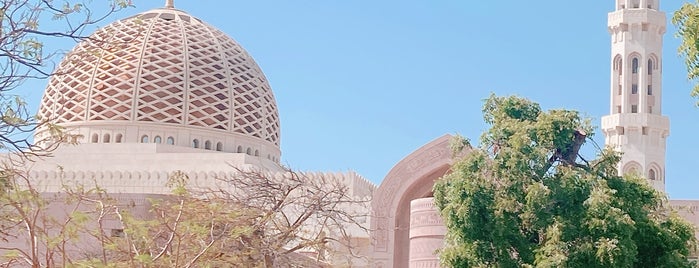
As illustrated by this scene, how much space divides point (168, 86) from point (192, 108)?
1045 millimetres

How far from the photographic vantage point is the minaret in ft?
113

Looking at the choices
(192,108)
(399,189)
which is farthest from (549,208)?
(192,108)

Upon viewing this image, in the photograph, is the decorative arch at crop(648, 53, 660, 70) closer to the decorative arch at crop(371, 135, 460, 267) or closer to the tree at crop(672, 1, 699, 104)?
the decorative arch at crop(371, 135, 460, 267)

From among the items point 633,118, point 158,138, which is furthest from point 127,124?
point 633,118

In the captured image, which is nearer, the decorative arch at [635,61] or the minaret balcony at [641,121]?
the minaret balcony at [641,121]

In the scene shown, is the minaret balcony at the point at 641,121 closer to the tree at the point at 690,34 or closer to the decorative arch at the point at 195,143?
the decorative arch at the point at 195,143

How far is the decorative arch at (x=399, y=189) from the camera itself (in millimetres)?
25219

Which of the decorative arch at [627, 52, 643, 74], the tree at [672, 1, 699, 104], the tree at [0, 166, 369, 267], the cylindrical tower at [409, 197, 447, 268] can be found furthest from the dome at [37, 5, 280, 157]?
the tree at [672, 1, 699, 104]

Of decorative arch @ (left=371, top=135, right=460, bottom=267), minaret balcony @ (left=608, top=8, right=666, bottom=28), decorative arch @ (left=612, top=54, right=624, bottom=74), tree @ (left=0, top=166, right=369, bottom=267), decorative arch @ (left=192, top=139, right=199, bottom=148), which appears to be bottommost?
tree @ (left=0, top=166, right=369, bottom=267)

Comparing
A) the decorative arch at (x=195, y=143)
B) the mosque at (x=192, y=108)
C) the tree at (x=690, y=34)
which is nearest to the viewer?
the tree at (x=690, y=34)

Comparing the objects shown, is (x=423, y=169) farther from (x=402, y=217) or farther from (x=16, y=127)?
(x=16, y=127)

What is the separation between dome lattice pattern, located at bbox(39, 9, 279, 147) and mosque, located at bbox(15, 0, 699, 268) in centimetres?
3

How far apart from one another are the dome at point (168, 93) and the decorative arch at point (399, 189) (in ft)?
39.1

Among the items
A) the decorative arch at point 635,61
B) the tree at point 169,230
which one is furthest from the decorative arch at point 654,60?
the tree at point 169,230
